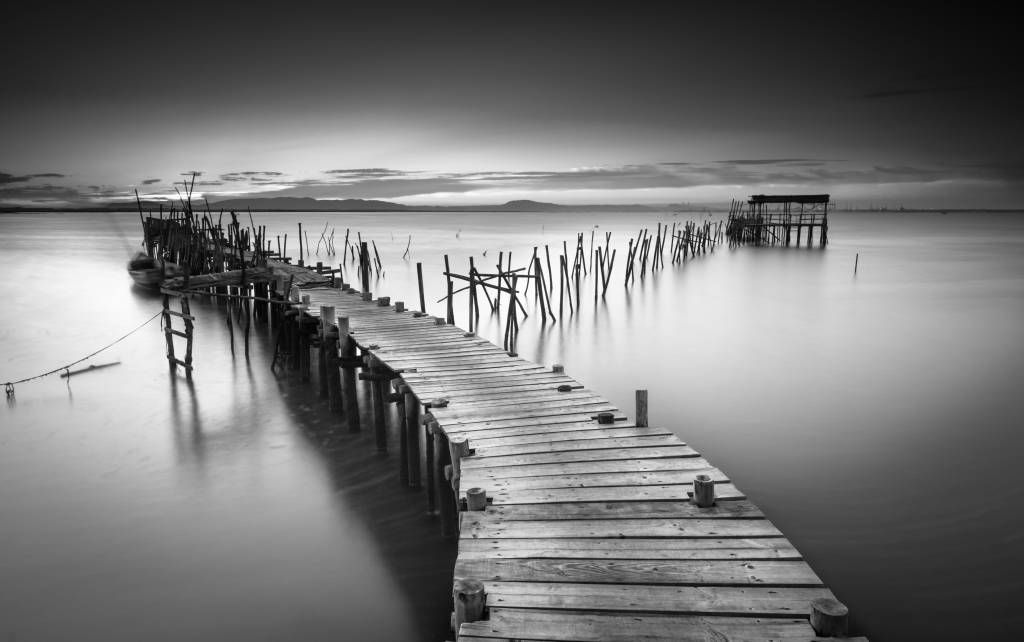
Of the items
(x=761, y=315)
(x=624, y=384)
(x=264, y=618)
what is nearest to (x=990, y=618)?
(x=264, y=618)

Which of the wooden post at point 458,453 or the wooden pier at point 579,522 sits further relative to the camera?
the wooden post at point 458,453

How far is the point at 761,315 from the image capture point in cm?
2136

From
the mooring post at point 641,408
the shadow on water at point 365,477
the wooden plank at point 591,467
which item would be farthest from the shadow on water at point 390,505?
the mooring post at point 641,408

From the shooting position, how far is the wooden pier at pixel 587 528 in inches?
141

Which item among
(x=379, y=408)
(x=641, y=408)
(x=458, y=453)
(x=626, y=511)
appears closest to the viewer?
(x=626, y=511)

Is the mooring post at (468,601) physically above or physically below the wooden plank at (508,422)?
above

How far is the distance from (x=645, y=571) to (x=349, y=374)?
7275 mm

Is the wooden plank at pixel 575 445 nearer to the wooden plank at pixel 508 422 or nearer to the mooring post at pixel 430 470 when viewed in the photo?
the wooden plank at pixel 508 422

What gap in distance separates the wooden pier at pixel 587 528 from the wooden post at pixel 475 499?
14 mm

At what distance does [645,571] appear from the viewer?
13.2 ft

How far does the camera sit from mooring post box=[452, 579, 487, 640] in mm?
3547

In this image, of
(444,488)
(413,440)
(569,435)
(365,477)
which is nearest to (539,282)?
(365,477)

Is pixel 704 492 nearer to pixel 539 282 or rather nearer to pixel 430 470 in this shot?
pixel 430 470

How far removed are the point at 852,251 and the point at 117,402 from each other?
4908 cm
